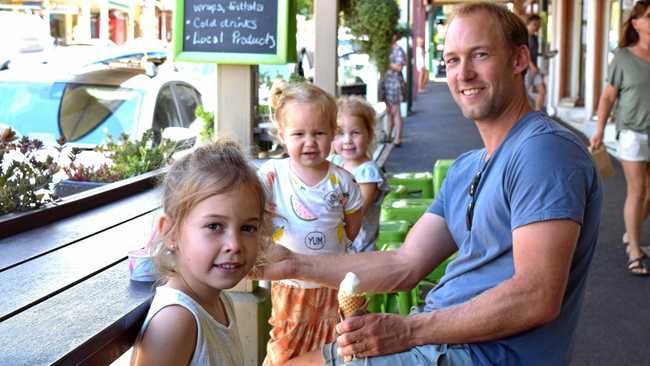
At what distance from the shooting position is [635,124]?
5863 mm

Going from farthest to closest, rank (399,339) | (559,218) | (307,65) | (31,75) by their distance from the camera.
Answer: (307,65), (31,75), (399,339), (559,218)

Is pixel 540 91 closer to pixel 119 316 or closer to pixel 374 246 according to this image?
pixel 374 246

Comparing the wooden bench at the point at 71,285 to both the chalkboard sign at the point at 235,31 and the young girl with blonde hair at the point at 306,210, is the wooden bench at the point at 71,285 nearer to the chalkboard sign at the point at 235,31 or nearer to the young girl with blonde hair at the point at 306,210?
the young girl with blonde hair at the point at 306,210

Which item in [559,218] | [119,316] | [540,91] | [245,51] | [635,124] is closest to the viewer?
[119,316]

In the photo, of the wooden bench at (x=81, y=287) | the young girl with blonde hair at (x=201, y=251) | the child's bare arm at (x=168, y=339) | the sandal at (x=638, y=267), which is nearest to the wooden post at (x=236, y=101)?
the wooden bench at (x=81, y=287)

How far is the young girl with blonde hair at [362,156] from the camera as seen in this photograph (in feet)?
14.9

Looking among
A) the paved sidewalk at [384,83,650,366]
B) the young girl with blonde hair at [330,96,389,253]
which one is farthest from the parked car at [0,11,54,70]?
the paved sidewalk at [384,83,650,366]

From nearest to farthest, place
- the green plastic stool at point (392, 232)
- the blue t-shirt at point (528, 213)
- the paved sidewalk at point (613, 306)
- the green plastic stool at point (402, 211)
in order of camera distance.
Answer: the blue t-shirt at point (528, 213), the green plastic stool at point (392, 232), the paved sidewalk at point (613, 306), the green plastic stool at point (402, 211)

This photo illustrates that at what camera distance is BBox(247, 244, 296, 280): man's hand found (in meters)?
2.72

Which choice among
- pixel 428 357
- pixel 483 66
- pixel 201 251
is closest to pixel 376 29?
pixel 483 66

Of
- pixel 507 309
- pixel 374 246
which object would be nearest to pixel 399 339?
pixel 507 309

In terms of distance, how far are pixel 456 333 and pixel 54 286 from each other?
3.42ft

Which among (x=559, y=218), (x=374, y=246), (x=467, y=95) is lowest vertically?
(x=374, y=246)

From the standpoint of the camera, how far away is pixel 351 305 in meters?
2.28
